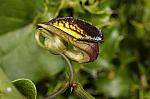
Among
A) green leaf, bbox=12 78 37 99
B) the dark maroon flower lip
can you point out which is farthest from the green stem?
the dark maroon flower lip

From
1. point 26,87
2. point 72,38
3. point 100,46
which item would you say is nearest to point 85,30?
point 72,38

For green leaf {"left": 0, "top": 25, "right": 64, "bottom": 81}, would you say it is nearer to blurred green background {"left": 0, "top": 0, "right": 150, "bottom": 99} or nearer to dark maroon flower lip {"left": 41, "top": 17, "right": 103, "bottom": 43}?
blurred green background {"left": 0, "top": 0, "right": 150, "bottom": 99}

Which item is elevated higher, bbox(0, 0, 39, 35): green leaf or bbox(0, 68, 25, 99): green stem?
bbox(0, 0, 39, 35): green leaf

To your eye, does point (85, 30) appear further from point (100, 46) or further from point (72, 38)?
point (100, 46)

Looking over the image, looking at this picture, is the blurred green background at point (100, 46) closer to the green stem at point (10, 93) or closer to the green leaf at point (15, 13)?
the green leaf at point (15, 13)

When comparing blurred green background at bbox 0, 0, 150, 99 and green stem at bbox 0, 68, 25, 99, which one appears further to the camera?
blurred green background at bbox 0, 0, 150, 99

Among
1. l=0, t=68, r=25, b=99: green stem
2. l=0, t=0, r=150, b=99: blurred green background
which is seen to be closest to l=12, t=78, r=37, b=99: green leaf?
l=0, t=68, r=25, b=99: green stem
